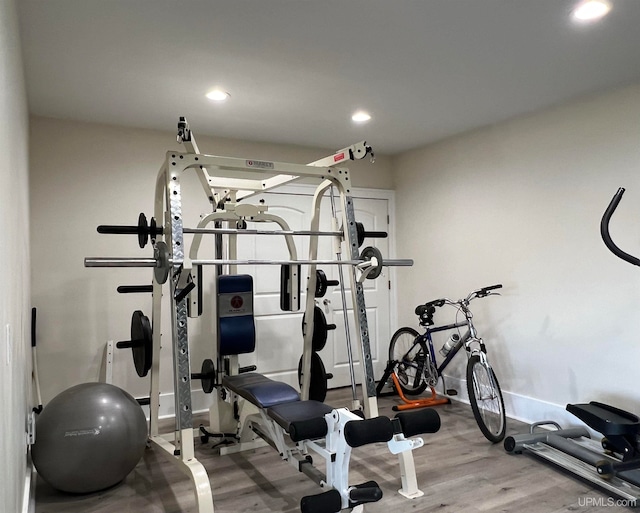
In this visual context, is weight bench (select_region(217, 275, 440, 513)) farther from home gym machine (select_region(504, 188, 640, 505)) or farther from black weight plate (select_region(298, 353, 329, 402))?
home gym machine (select_region(504, 188, 640, 505))

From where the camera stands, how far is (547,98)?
323 centimetres

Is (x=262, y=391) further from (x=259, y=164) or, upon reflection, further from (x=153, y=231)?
(x=259, y=164)

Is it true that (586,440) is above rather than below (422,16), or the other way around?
below

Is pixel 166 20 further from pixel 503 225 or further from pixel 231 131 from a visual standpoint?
pixel 503 225

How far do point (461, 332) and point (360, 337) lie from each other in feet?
6.32

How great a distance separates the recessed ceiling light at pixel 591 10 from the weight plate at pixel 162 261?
2.08 meters

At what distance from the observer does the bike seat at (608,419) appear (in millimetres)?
2584

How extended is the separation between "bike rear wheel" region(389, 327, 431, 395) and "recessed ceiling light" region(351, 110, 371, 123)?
1.89 m

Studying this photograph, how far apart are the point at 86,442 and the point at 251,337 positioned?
1.15 meters

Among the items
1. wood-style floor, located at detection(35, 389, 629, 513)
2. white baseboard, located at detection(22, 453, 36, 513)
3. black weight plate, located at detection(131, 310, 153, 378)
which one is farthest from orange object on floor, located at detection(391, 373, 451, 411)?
white baseboard, located at detection(22, 453, 36, 513)

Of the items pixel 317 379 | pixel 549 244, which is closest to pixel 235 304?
pixel 317 379

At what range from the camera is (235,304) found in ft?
10.5

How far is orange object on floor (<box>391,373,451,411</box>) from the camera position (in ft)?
13.0

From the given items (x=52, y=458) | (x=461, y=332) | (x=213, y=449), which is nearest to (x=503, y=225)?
(x=461, y=332)
